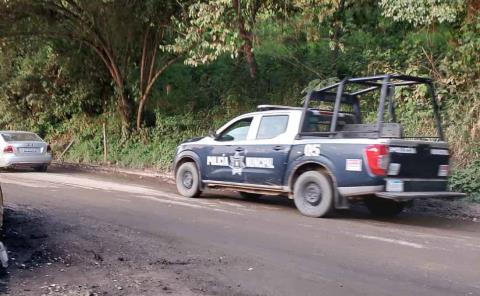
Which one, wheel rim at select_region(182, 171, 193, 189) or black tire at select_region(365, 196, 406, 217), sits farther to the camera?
wheel rim at select_region(182, 171, 193, 189)

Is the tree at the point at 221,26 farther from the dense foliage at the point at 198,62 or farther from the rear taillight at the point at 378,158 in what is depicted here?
the rear taillight at the point at 378,158

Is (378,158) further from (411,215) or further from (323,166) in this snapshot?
(411,215)

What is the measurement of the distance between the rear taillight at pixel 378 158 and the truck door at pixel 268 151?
5.99 ft

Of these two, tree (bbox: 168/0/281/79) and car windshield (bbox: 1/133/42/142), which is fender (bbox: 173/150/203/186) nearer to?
tree (bbox: 168/0/281/79)

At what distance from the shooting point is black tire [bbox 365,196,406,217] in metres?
11.1

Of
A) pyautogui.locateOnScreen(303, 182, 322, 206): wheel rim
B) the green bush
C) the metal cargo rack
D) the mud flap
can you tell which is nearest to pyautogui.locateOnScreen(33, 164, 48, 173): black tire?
the metal cargo rack

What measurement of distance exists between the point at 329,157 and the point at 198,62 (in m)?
7.37

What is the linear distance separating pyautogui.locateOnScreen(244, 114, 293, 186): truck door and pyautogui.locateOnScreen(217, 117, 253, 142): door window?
0.34 meters

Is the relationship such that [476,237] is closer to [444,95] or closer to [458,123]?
[458,123]

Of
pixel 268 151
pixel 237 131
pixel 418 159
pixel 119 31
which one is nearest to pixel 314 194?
pixel 268 151

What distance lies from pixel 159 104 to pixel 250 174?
40.0ft

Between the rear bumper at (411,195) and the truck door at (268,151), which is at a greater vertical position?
the truck door at (268,151)

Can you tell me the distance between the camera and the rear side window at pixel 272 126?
11305 millimetres

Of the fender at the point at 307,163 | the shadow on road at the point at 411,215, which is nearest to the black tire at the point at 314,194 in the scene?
the fender at the point at 307,163
